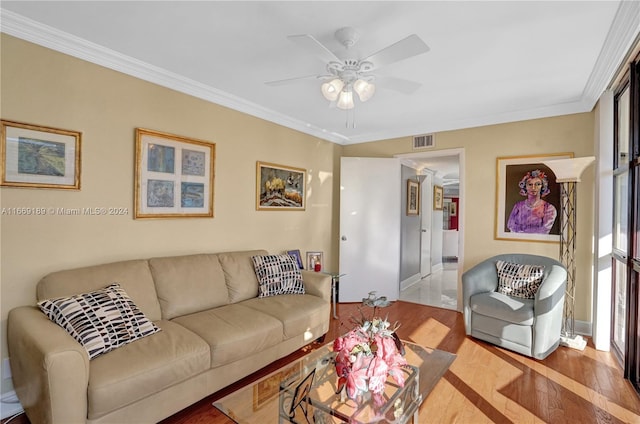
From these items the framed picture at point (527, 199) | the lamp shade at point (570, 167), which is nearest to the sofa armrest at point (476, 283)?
the framed picture at point (527, 199)

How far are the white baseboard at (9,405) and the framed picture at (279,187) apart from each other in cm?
242

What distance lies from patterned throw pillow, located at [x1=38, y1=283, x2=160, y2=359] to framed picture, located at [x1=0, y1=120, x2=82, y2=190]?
2.68 feet

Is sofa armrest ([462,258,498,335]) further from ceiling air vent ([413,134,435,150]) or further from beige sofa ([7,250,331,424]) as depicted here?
ceiling air vent ([413,134,435,150])

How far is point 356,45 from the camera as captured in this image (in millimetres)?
2279

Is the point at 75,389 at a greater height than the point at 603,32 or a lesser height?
lesser

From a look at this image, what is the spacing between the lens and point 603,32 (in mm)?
2125

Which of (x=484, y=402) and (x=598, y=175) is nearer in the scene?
(x=484, y=402)

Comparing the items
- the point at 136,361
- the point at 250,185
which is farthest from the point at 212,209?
the point at 136,361

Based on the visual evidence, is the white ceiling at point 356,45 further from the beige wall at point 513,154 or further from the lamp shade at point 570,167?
the lamp shade at point 570,167

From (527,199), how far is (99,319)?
4.18 m

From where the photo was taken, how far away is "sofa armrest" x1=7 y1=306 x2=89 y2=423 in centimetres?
149

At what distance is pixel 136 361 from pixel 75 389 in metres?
0.28

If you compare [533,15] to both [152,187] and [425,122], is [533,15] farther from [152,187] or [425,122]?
[152,187]

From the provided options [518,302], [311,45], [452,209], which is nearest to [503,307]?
[518,302]
